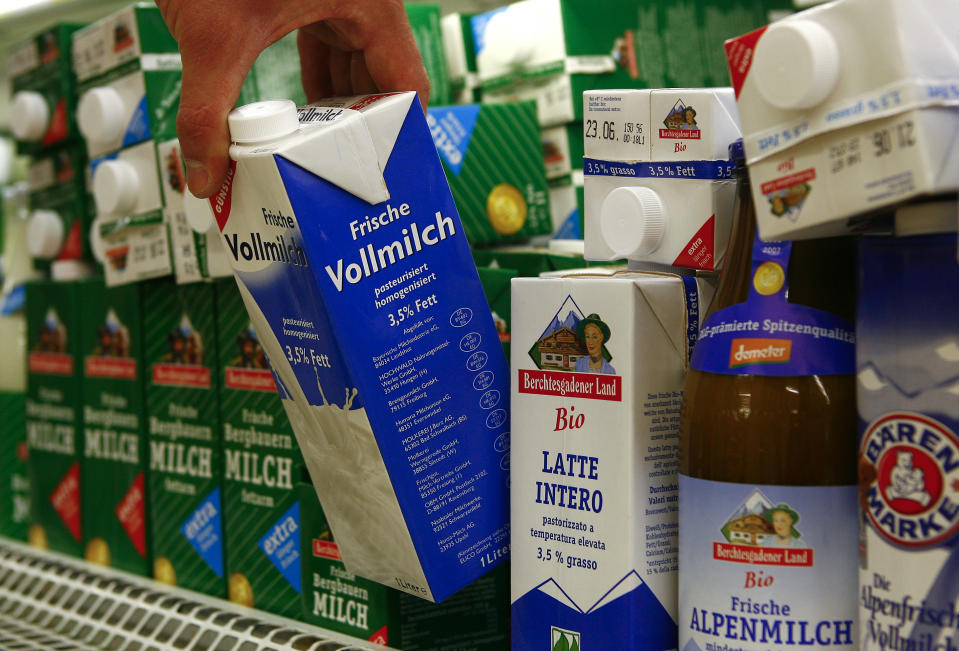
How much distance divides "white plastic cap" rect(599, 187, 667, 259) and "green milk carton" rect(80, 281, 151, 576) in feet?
2.92

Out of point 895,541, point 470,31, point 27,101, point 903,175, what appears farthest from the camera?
point 27,101

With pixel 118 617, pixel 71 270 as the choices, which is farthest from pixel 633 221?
pixel 71 270

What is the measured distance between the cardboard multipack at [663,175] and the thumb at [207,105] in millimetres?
378

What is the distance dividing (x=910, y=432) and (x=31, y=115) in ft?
5.44

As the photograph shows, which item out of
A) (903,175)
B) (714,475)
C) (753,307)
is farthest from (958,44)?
(714,475)

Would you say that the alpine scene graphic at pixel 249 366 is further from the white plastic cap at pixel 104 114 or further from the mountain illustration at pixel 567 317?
the mountain illustration at pixel 567 317

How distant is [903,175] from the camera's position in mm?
662

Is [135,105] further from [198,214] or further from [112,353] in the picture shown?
[112,353]

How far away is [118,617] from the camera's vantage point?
1.48 metres

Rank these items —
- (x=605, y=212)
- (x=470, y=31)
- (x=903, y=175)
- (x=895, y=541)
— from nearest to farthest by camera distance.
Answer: (x=903, y=175) → (x=895, y=541) → (x=605, y=212) → (x=470, y=31)

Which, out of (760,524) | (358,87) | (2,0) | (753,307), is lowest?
(760,524)

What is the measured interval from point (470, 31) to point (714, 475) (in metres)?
1.10

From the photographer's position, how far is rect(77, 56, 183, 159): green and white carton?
1531 mm

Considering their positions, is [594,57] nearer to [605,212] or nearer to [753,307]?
[605,212]
